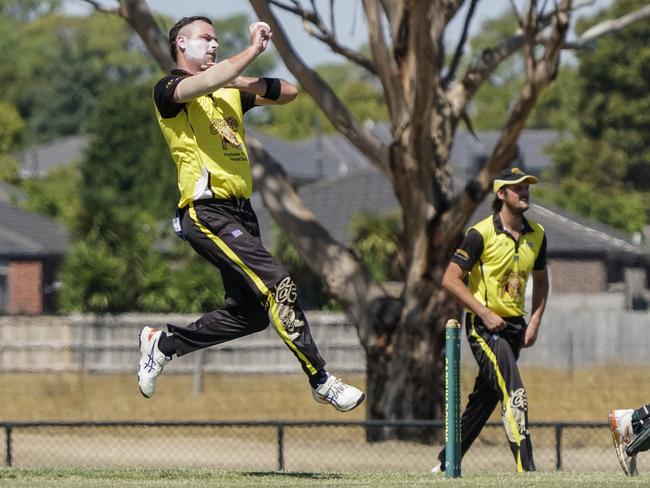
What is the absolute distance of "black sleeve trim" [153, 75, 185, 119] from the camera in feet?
28.1

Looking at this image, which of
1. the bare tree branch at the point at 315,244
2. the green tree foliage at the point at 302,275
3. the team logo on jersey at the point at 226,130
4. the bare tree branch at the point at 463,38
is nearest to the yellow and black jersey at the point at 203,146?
the team logo on jersey at the point at 226,130

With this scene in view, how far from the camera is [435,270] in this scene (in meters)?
18.3

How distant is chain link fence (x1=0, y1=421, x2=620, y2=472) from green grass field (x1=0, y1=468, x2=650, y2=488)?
5.85m

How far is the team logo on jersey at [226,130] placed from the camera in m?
8.67

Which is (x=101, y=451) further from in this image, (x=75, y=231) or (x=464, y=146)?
(x=464, y=146)

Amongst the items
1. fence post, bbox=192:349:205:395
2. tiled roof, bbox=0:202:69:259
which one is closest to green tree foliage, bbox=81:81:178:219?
tiled roof, bbox=0:202:69:259

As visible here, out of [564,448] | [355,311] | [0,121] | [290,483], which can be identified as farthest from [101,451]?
[0,121]

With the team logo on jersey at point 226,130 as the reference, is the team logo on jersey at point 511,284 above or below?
below

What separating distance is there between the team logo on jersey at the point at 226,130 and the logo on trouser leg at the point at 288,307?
80cm

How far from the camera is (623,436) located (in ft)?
31.3

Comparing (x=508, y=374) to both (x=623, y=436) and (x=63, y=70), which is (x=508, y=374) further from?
(x=63, y=70)

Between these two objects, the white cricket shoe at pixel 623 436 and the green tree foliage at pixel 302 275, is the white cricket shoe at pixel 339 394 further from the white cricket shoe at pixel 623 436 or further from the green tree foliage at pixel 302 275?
the green tree foliage at pixel 302 275

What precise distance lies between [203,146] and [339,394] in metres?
1.53

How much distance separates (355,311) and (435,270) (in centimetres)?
106
